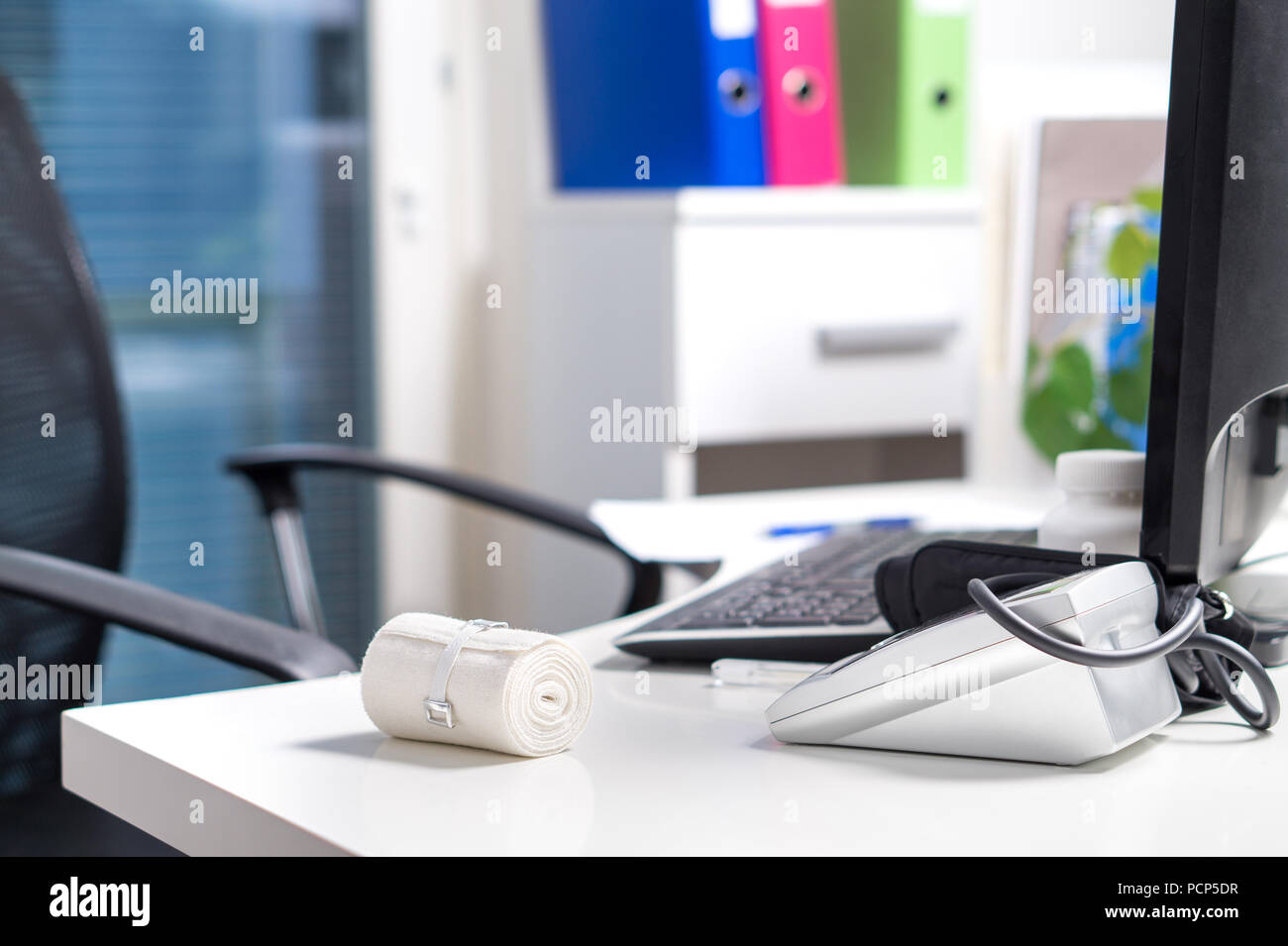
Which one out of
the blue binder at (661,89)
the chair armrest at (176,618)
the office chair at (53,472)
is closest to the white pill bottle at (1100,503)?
the chair armrest at (176,618)

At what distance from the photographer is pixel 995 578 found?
2.02 ft

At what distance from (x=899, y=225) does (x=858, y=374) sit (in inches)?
8.6

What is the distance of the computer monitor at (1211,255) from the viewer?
0.59m

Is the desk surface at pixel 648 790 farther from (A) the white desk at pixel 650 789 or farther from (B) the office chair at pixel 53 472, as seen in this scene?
(B) the office chair at pixel 53 472

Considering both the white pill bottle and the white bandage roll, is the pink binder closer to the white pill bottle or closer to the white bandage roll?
the white pill bottle

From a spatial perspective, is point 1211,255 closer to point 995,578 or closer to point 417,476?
point 995,578

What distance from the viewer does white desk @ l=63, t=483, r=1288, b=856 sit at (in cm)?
49

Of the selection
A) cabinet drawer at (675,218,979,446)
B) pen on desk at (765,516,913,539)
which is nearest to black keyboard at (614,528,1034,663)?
pen on desk at (765,516,913,539)

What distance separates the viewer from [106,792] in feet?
2.07

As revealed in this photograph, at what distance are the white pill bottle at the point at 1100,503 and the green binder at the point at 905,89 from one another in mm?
1288

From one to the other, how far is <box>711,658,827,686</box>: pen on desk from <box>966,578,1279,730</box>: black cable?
0.57 ft

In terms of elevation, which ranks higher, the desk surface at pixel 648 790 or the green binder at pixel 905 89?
the green binder at pixel 905 89

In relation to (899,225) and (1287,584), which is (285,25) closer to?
(899,225)
